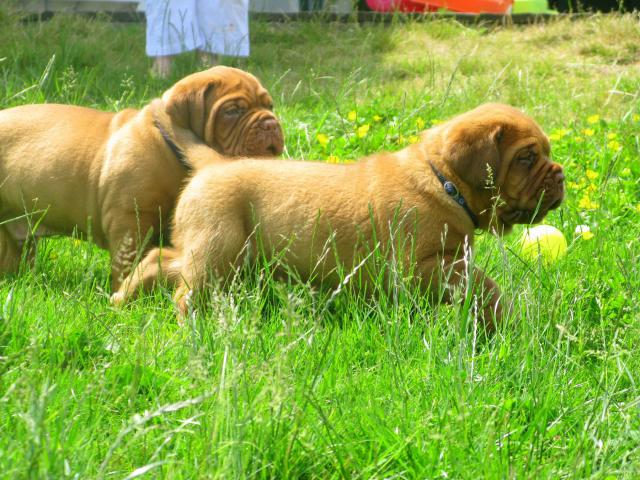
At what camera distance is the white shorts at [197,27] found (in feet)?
26.4

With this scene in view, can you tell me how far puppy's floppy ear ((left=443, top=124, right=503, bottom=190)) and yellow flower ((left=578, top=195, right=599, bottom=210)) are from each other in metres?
1.37

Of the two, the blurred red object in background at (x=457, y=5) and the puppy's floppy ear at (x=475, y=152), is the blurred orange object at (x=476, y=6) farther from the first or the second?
the puppy's floppy ear at (x=475, y=152)

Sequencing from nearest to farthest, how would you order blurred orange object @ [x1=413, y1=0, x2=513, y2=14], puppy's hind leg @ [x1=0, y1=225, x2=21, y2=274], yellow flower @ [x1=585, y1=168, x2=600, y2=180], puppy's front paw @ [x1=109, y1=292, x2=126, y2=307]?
puppy's front paw @ [x1=109, y1=292, x2=126, y2=307], puppy's hind leg @ [x1=0, y1=225, x2=21, y2=274], yellow flower @ [x1=585, y1=168, x2=600, y2=180], blurred orange object @ [x1=413, y1=0, x2=513, y2=14]

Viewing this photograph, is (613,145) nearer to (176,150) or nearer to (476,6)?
(176,150)

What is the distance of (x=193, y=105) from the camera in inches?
189

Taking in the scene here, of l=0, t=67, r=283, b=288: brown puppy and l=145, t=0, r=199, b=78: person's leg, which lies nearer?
l=0, t=67, r=283, b=288: brown puppy

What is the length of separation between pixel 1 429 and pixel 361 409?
944mm

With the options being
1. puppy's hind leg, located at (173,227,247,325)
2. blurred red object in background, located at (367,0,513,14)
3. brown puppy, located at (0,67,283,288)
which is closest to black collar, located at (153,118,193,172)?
brown puppy, located at (0,67,283,288)

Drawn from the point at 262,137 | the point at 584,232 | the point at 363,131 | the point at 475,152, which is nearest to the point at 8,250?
the point at 262,137

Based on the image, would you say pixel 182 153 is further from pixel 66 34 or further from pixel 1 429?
pixel 66 34

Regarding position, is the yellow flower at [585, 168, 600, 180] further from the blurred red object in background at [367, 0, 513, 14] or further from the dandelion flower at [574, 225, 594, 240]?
the blurred red object in background at [367, 0, 513, 14]

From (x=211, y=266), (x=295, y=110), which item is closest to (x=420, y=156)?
(x=211, y=266)

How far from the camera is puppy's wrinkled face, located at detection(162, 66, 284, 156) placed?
187 inches

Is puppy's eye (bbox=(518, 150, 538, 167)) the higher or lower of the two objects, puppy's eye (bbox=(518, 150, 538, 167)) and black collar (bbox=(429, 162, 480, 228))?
the higher
